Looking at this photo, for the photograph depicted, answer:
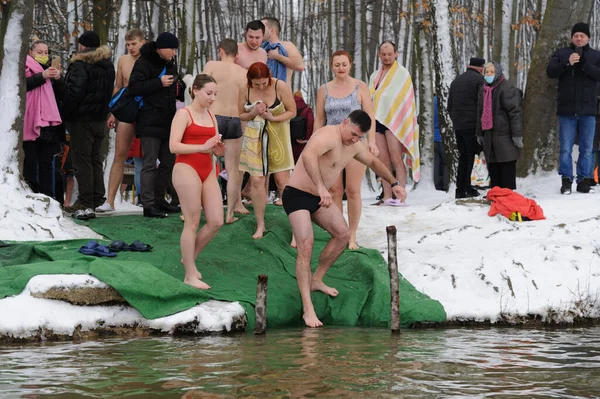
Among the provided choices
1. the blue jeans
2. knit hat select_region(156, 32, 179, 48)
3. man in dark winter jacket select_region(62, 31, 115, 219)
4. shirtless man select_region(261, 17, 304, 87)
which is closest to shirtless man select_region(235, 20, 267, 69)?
shirtless man select_region(261, 17, 304, 87)

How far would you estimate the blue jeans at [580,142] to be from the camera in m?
13.2

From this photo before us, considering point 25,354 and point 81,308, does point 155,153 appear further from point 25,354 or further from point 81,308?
point 25,354

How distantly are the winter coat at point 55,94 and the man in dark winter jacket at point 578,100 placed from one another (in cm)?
684

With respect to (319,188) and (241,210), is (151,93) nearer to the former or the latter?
(241,210)

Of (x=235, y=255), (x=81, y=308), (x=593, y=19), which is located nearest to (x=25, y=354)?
(x=81, y=308)

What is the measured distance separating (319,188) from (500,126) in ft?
17.8

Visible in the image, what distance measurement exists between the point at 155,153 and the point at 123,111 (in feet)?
2.23

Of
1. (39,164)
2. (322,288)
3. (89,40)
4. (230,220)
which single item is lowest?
(322,288)

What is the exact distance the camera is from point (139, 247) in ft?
32.9

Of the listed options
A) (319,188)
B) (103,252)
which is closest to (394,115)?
(319,188)

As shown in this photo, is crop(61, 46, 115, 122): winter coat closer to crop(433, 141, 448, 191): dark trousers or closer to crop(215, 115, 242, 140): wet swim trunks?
crop(215, 115, 242, 140): wet swim trunks

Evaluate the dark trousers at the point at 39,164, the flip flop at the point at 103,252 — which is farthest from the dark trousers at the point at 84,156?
the flip flop at the point at 103,252

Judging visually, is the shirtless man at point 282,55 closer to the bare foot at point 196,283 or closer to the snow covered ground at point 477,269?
the snow covered ground at point 477,269

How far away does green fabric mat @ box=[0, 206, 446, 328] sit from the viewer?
333 inches
